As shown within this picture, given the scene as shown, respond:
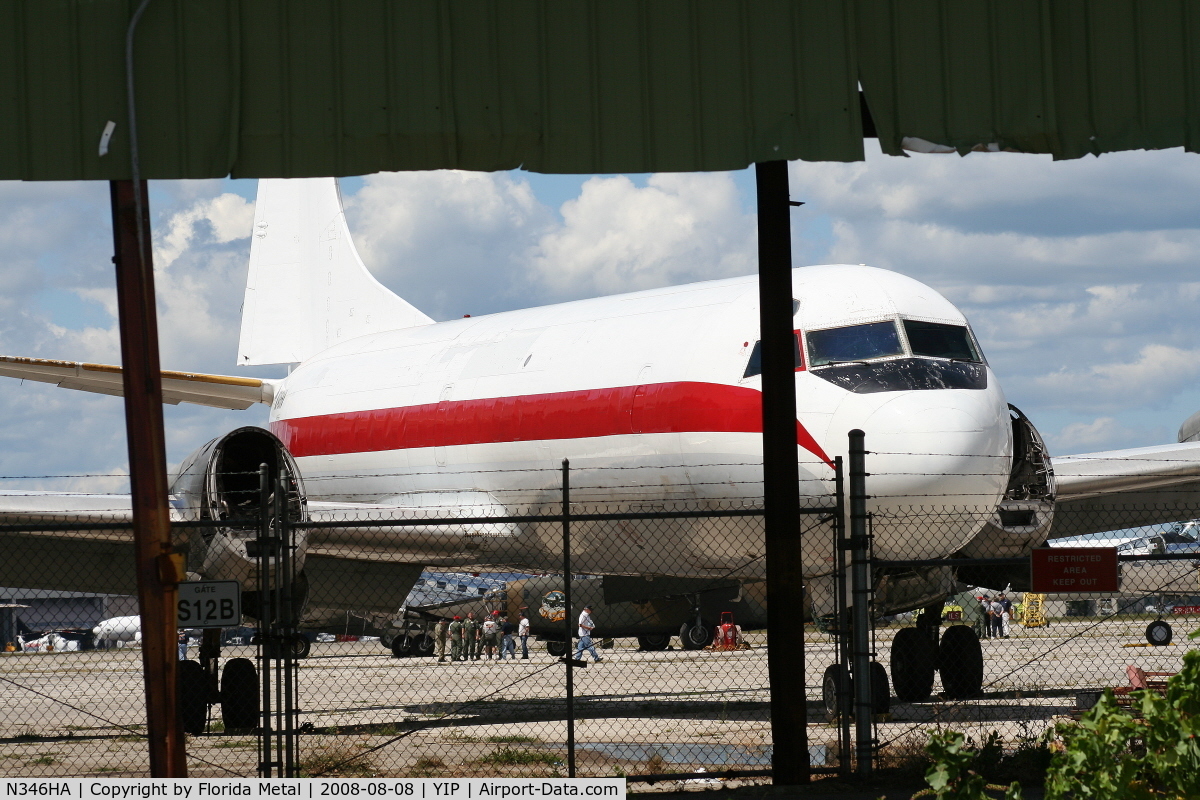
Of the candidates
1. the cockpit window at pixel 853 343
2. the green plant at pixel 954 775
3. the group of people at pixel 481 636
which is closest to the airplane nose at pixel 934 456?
the cockpit window at pixel 853 343

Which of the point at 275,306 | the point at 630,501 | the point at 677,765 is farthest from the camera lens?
the point at 275,306

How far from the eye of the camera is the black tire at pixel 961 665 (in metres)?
14.6

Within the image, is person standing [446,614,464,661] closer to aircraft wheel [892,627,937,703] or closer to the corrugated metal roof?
aircraft wheel [892,627,937,703]

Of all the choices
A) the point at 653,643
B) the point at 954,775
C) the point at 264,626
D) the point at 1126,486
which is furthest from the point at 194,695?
the point at 653,643

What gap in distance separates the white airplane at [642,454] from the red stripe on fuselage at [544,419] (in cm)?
2

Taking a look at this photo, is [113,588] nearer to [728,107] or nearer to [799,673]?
[799,673]

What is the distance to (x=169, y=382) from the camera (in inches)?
770

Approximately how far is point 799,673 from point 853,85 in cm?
383

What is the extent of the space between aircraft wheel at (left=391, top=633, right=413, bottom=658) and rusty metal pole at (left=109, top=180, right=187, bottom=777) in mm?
27532

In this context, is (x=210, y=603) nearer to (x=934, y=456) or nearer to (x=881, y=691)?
(x=934, y=456)

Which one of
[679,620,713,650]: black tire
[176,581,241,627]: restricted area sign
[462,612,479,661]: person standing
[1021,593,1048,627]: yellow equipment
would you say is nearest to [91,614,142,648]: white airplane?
[462,612,479,661]: person standing

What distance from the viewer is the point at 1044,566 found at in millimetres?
9188

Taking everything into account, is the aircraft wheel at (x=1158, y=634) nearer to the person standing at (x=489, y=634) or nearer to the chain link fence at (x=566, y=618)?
the chain link fence at (x=566, y=618)

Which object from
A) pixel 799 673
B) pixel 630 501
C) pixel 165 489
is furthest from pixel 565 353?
pixel 165 489
